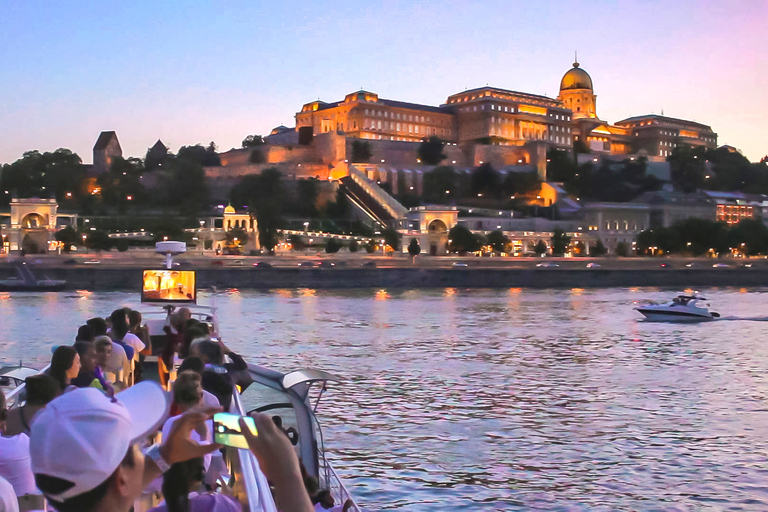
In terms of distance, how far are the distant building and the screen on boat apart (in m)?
93.3

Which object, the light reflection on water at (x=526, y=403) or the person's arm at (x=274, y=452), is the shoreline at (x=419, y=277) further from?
the person's arm at (x=274, y=452)

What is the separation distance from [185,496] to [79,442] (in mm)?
693

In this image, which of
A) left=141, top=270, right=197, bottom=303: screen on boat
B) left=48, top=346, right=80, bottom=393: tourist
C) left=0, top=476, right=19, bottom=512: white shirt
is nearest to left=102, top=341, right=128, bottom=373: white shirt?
left=48, top=346, right=80, bottom=393: tourist

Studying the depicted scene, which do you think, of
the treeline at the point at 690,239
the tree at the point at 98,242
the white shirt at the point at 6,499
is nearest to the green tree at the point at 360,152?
the treeline at the point at 690,239

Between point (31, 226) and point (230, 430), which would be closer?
point (230, 430)

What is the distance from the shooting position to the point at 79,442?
1.66 metres

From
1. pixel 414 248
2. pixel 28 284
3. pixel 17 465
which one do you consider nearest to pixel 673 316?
pixel 17 465

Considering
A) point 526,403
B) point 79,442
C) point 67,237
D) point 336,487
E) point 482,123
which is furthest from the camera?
point 482,123

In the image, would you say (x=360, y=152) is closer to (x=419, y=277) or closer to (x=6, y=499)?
(x=419, y=277)

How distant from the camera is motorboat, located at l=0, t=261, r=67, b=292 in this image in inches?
1879

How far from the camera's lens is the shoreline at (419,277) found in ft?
163

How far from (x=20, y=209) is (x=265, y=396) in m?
62.8

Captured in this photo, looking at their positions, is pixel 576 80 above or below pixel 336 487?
above

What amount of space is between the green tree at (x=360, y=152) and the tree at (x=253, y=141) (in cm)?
1323
